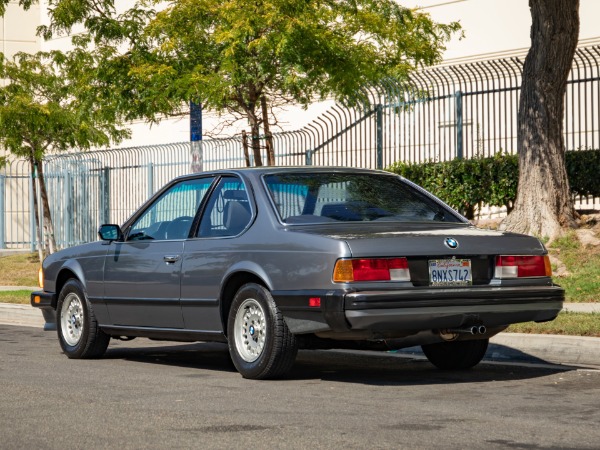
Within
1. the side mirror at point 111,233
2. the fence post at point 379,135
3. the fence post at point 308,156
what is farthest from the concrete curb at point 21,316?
the fence post at point 308,156

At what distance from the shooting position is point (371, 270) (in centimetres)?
830

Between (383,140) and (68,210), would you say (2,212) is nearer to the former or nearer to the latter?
(68,210)

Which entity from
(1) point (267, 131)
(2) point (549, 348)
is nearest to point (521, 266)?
(2) point (549, 348)

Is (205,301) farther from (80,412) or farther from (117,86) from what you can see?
(117,86)

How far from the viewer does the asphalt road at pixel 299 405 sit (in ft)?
21.2

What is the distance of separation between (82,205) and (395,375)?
856 inches

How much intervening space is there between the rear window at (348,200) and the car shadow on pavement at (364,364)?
1.21 m

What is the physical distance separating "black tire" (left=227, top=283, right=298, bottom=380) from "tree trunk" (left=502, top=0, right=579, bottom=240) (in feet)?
30.5

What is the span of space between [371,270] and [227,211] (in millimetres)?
1713

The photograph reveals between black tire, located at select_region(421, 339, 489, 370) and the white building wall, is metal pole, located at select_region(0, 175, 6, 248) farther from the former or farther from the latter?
black tire, located at select_region(421, 339, 489, 370)

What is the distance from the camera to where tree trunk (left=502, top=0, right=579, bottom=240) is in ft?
57.7

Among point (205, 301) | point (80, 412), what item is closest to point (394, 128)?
point (205, 301)

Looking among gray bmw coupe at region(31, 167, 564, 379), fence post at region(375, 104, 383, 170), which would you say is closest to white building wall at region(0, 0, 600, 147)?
fence post at region(375, 104, 383, 170)

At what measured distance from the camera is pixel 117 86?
63.2ft
